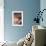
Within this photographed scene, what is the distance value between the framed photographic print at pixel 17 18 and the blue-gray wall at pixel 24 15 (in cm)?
12

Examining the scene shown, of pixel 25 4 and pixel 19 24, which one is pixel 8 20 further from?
pixel 25 4

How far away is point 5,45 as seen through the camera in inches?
157

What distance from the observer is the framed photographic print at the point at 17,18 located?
5.48m

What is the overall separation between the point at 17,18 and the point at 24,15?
12.4 inches

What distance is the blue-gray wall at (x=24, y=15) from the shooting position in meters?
5.43

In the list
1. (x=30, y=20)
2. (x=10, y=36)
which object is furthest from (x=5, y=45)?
(x=30, y=20)

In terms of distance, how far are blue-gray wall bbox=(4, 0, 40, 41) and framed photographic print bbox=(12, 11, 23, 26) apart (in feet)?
0.40

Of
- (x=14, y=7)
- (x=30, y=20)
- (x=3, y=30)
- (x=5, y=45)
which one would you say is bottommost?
(x=5, y=45)

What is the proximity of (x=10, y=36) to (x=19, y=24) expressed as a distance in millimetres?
610

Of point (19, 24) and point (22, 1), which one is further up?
point (22, 1)

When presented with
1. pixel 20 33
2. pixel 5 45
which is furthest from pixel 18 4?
pixel 5 45

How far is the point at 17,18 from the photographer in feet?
18.1

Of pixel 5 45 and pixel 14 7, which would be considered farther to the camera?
pixel 14 7

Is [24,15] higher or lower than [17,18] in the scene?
higher
